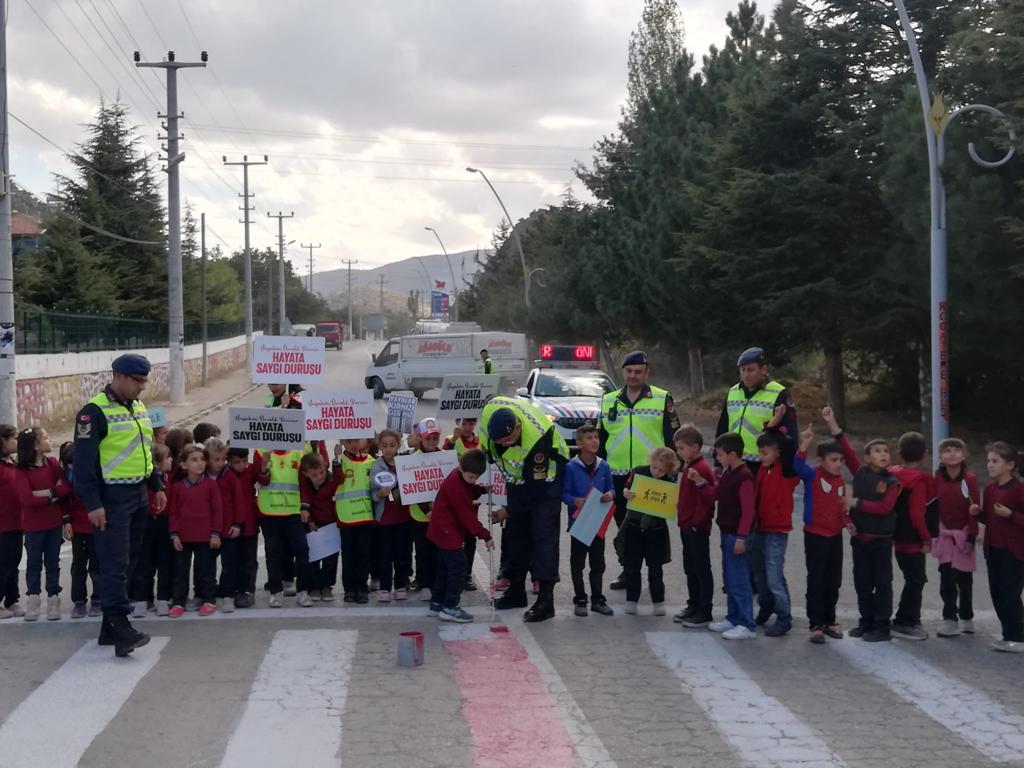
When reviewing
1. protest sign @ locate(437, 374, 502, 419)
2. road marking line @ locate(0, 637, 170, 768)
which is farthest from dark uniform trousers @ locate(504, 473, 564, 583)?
road marking line @ locate(0, 637, 170, 768)

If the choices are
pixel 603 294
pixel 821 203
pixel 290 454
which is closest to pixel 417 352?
pixel 603 294

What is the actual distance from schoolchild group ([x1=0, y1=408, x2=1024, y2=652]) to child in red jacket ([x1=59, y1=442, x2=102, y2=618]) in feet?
0.05

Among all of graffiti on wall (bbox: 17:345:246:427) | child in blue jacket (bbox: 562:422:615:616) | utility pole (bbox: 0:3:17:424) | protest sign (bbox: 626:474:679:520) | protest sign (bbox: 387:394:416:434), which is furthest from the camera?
graffiti on wall (bbox: 17:345:246:427)

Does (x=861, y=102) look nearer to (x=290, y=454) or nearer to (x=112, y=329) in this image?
(x=290, y=454)

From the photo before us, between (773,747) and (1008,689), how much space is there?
77.9 inches

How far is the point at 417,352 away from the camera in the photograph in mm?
42000

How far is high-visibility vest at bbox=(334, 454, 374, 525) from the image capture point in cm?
955

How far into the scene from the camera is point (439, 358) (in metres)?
41.6

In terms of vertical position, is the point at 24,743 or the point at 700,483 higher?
the point at 700,483

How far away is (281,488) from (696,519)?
3.16m

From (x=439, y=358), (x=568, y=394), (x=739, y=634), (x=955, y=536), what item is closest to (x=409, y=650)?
(x=739, y=634)

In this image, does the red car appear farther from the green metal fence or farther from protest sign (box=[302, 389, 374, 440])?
protest sign (box=[302, 389, 374, 440])

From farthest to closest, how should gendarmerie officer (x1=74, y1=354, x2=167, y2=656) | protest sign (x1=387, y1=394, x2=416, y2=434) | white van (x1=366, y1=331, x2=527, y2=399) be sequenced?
1. white van (x1=366, y1=331, x2=527, y2=399)
2. protest sign (x1=387, y1=394, x2=416, y2=434)
3. gendarmerie officer (x1=74, y1=354, x2=167, y2=656)

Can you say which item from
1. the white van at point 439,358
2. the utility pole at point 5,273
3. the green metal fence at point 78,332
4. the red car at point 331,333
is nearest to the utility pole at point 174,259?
the green metal fence at point 78,332
